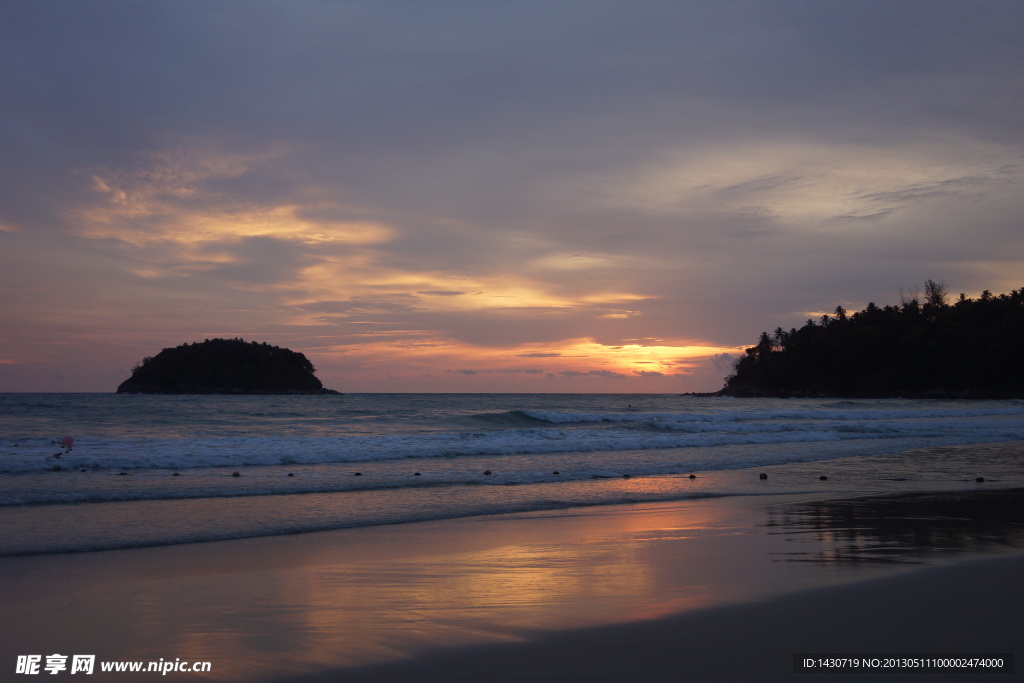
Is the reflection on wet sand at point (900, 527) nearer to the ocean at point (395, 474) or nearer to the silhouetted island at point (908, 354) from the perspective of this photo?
the ocean at point (395, 474)

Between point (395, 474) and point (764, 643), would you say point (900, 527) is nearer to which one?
point (764, 643)

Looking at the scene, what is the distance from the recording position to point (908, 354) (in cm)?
9781

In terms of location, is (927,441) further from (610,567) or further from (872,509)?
(610,567)

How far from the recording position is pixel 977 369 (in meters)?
91.8

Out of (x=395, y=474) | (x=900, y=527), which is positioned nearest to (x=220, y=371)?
(x=395, y=474)

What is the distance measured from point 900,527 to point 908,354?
10388 centimetres

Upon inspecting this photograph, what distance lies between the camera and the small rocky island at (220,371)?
4363 inches

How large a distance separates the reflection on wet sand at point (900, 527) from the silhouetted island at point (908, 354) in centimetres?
9701

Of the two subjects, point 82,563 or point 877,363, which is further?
point 877,363

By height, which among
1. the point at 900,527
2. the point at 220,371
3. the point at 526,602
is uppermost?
the point at 220,371

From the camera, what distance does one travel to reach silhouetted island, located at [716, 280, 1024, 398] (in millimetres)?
90750

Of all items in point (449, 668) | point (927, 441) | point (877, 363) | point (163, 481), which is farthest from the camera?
point (877, 363)

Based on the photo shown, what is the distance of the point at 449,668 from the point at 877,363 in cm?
11606

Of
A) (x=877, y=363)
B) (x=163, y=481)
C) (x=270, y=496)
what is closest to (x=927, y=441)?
(x=270, y=496)
